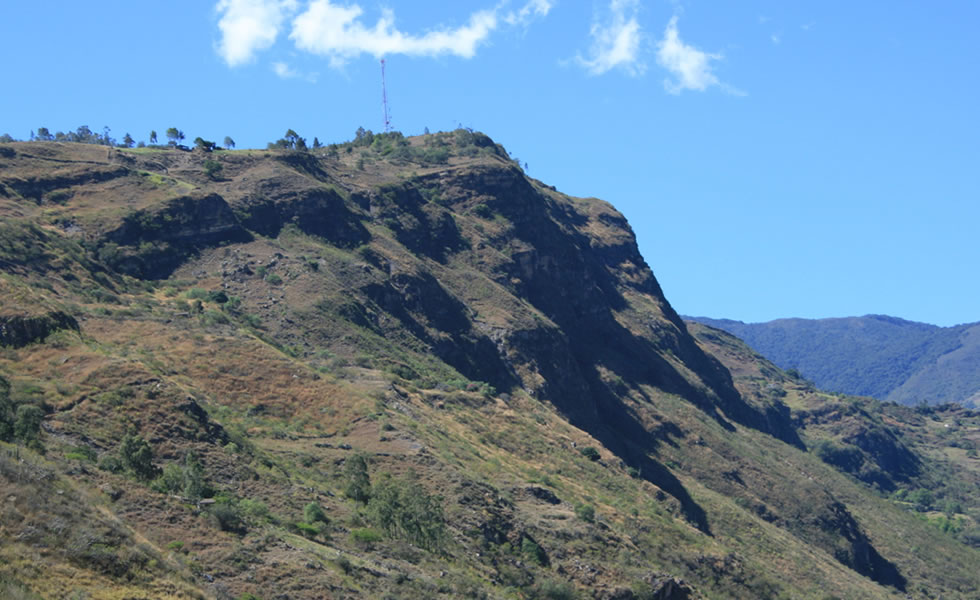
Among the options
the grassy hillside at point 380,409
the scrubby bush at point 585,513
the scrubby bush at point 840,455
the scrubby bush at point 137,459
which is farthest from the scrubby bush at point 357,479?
the scrubby bush at point 840,455

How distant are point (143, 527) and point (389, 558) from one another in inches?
457

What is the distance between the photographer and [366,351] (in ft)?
277

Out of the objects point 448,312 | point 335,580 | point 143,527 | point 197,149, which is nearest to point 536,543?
point 335,580

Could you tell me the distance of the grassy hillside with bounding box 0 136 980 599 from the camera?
143ft

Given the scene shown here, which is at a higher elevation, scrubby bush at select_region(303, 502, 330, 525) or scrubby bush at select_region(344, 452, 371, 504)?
scrubby bush at select_region(344, 452, 371, 504)

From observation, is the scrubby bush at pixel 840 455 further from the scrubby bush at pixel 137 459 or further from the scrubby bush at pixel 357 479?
the scrubby bush at pixel 137 459

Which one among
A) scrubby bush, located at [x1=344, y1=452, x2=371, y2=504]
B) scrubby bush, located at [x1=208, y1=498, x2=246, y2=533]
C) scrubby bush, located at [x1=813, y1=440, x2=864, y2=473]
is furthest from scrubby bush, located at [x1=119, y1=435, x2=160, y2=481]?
scrubby bush, located at [x1=813, y1=440, x2=864, y2=473]

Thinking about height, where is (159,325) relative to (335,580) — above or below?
above

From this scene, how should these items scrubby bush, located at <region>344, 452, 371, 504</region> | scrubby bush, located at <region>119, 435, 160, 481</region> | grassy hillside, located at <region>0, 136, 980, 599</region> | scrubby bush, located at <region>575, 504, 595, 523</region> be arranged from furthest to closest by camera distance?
scrubby bush, located at <region>575, 504, 595, 523</region> < scrubby bush, located at <region>344, 452, 371, 504</region> < scrubby bush, located at <region>119, 435, 160, 481</region> < grassy hillside, located at <region>0, 136, 980, 599</region>

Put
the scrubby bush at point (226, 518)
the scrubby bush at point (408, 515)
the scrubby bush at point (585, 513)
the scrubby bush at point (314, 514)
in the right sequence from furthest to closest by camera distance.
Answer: the scrubby bush at point (585, 513)
the scrubby bush at point (408, 515)
the scrubby bush at point (314, 514)
the scrubby bush at point (226, 518)

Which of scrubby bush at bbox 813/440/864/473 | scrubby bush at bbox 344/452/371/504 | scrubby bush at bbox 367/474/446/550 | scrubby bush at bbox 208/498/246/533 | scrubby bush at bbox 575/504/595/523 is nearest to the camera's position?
scrubby bush at bbox 208/498/246/533

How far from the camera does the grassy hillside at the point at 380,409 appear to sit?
4366 centimetres

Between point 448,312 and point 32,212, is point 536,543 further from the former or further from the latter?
point 32,212

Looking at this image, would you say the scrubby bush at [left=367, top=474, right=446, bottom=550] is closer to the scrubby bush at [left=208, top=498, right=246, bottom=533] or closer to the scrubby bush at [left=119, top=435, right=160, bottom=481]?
the scrubby bush at [left=208, top=498, right=246, bottom=533]
